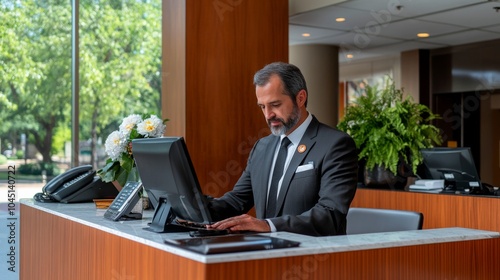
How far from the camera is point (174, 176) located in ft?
7.80

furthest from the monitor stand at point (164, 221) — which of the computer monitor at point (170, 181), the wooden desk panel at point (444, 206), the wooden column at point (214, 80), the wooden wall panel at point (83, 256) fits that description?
the wooden desk panel at point (444, 206)

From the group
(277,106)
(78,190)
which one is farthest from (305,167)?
(78,190)

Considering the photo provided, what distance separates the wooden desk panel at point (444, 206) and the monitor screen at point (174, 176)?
124 inches

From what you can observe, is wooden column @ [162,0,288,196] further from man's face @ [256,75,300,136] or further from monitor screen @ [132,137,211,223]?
monitor screen @ [132,137,211,223]

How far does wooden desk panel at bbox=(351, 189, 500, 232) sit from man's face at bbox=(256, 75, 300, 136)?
262 centimetres

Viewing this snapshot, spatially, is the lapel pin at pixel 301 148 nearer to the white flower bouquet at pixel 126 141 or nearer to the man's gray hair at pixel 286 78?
the man's gray hair at pixel 286 78

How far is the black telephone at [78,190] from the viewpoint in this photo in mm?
3746

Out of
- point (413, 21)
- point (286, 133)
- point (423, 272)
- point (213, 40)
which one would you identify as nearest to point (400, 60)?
point (413, 21)

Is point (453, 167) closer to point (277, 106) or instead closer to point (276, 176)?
point (276, 176)

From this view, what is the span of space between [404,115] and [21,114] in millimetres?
3818

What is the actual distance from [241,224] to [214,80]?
321cm

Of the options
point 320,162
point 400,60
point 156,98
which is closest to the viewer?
point 320,162

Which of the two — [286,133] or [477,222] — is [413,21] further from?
[286,133]

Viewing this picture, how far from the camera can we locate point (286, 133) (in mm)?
2951
